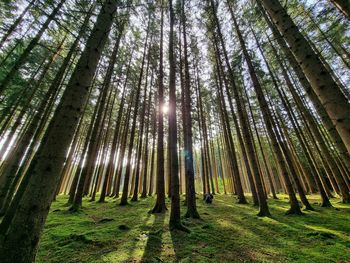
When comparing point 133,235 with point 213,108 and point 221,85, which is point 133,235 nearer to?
point 221,85

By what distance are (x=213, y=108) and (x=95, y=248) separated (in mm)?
18147

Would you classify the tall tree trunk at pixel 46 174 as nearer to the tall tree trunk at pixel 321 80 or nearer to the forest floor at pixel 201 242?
the forest floor at pixel 201 242

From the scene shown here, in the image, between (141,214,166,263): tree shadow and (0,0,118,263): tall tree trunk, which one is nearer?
(0,0,118,263): tall tree trunk

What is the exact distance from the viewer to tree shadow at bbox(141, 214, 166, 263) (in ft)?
12.1

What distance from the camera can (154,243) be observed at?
4.52m

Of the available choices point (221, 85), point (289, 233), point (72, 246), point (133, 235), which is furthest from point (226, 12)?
point (72, 246)

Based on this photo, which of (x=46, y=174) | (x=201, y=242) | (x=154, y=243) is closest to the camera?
(x=46, y=174)

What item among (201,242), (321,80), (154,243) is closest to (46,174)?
(321,80)

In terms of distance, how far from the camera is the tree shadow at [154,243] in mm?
3683

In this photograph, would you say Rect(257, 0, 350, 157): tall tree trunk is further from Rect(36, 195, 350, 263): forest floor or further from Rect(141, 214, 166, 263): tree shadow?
Rect(141, 214, 166, 263): tree shadow

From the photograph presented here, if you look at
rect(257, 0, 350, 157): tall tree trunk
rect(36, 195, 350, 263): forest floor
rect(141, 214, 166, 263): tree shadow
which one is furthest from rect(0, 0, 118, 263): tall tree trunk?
rect(257, 0, 350, 157): tall tree trunk

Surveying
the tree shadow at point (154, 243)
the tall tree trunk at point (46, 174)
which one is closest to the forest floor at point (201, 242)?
the tree shadow at point (154, 243)

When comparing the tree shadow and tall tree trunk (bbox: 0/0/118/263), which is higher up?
tall tree trunk (bbox: 0/0/118/263)

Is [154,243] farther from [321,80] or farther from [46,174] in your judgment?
[321,80]
